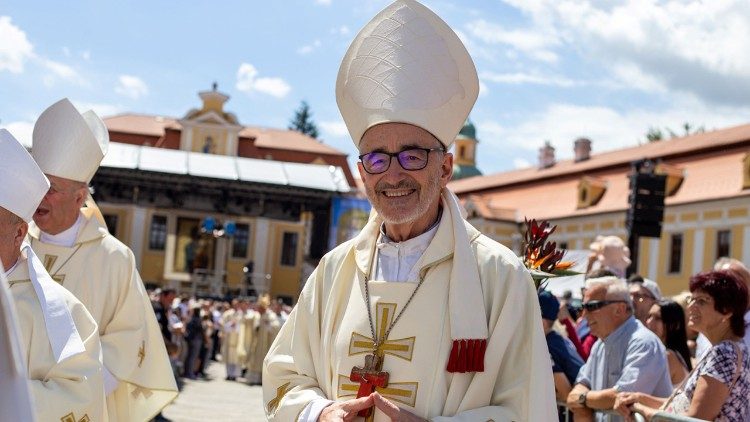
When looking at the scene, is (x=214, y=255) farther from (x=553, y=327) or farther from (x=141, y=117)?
(x=553, y=327)

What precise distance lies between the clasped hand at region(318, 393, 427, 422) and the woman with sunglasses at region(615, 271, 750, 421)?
2038 mm

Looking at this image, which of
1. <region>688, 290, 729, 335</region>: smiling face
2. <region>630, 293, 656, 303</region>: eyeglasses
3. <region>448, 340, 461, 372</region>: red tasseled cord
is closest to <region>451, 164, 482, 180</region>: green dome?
<region>630, 293, 656, 303</region>: eyeglasses

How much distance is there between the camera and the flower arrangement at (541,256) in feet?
17.2

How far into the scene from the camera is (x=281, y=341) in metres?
4.06

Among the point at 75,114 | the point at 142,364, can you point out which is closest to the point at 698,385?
the point at 142,364

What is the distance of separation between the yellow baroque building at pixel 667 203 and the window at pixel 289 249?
978 centimetres

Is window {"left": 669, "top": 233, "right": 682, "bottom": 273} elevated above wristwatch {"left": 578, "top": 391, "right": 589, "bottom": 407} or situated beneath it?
elevated above

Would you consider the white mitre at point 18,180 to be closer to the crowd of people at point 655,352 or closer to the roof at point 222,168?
the crowd of people at point 655,352

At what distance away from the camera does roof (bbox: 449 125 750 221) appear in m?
42.3

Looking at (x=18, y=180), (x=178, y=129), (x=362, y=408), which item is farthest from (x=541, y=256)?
(x=178, y=129)

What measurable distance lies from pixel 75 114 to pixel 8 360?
4.28m

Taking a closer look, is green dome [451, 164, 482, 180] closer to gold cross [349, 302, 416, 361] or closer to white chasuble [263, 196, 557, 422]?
white chasuble [263, 196, 557, 422]

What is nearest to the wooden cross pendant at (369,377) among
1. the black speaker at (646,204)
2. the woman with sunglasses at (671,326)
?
the woman with sunglasses at (671,326)

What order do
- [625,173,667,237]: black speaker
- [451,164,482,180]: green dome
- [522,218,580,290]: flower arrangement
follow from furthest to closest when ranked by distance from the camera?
[451,164,482,180]: green dome
[625,173,667,237]: black speaker
[522,218,580,290]: flower arrangement
